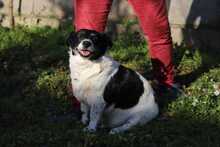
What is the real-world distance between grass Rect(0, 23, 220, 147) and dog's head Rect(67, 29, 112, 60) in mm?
653

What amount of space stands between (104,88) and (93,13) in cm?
79

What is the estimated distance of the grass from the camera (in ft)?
17.3

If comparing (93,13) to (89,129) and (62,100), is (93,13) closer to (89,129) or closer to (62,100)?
(62,100)

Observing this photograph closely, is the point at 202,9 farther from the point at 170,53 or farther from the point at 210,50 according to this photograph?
the point at 170,53

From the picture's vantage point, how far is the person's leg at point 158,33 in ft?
20.0

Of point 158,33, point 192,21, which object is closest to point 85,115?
point 158,33

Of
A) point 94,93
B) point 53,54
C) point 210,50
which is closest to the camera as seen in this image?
point 94,93

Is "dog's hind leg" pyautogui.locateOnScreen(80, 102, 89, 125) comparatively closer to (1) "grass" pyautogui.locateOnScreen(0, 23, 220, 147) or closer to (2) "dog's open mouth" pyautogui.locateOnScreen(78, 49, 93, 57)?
(1) "grass" pyautogui.locateOnScreen(0, 23, 220, 147)

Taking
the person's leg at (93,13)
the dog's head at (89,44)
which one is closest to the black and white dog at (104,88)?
the dog's head at (89,44)

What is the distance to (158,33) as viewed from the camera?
6.26 metres

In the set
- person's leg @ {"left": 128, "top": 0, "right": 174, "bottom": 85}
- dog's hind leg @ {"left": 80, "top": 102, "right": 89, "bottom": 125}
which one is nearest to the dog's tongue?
dog's hind leg @ {"left": 80, "top": 102, "right": 89, "bottom": 125}

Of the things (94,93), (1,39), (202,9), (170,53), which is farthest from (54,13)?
(94,93)

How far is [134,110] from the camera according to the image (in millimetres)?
5840

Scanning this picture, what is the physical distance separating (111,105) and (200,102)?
3.26 feet
